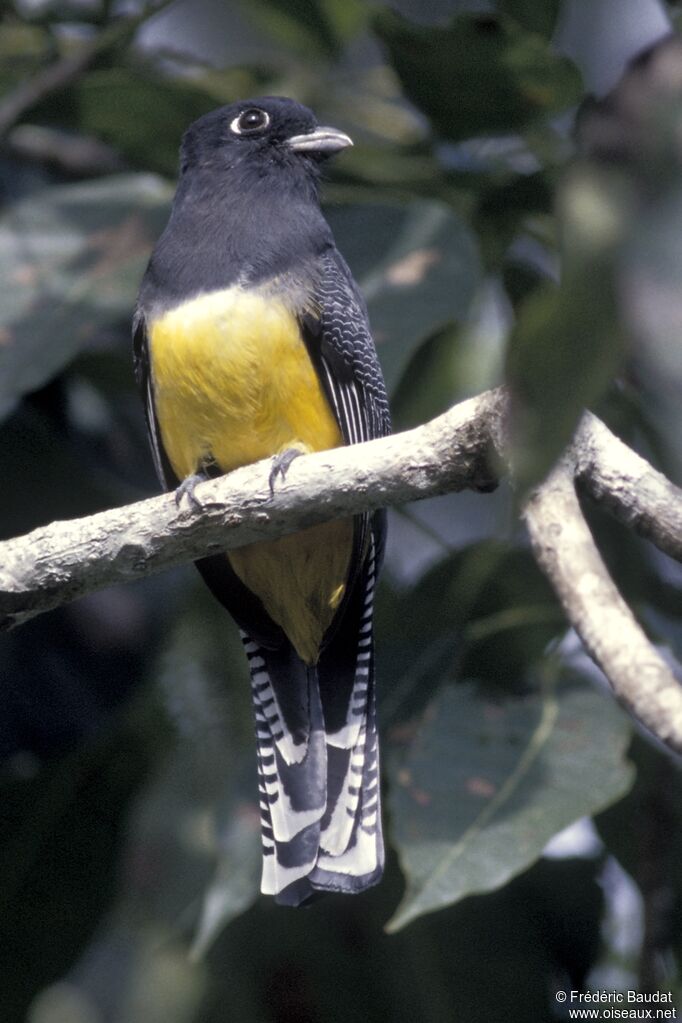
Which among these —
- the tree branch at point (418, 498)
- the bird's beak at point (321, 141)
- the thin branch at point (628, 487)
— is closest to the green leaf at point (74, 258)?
the bird's beak at point (321, 141)

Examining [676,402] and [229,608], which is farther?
[229,608]

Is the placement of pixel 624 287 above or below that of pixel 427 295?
above

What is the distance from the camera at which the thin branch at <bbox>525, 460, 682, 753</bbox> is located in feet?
4.64

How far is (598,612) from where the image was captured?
1.70 metres

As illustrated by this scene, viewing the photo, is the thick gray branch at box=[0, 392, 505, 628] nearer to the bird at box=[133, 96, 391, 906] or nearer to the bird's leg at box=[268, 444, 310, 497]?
the bird's leg at box=[268, 444, 310, 497]

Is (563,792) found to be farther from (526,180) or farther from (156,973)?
(526,180)

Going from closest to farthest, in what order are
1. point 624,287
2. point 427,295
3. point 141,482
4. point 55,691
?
point 624,287 < point 427,295 < point 55,691 < point 141,482

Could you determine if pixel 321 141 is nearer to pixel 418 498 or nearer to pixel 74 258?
pixel 74 258

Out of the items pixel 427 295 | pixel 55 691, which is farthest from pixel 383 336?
pixel 55 691

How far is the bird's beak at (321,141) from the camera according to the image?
3.64m

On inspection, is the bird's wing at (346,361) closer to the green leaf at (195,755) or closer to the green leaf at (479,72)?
the green leaf at (479,72)

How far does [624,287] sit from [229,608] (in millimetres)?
2457

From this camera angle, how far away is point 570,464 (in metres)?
2.15

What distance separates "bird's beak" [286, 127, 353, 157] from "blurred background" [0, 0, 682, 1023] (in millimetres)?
195
